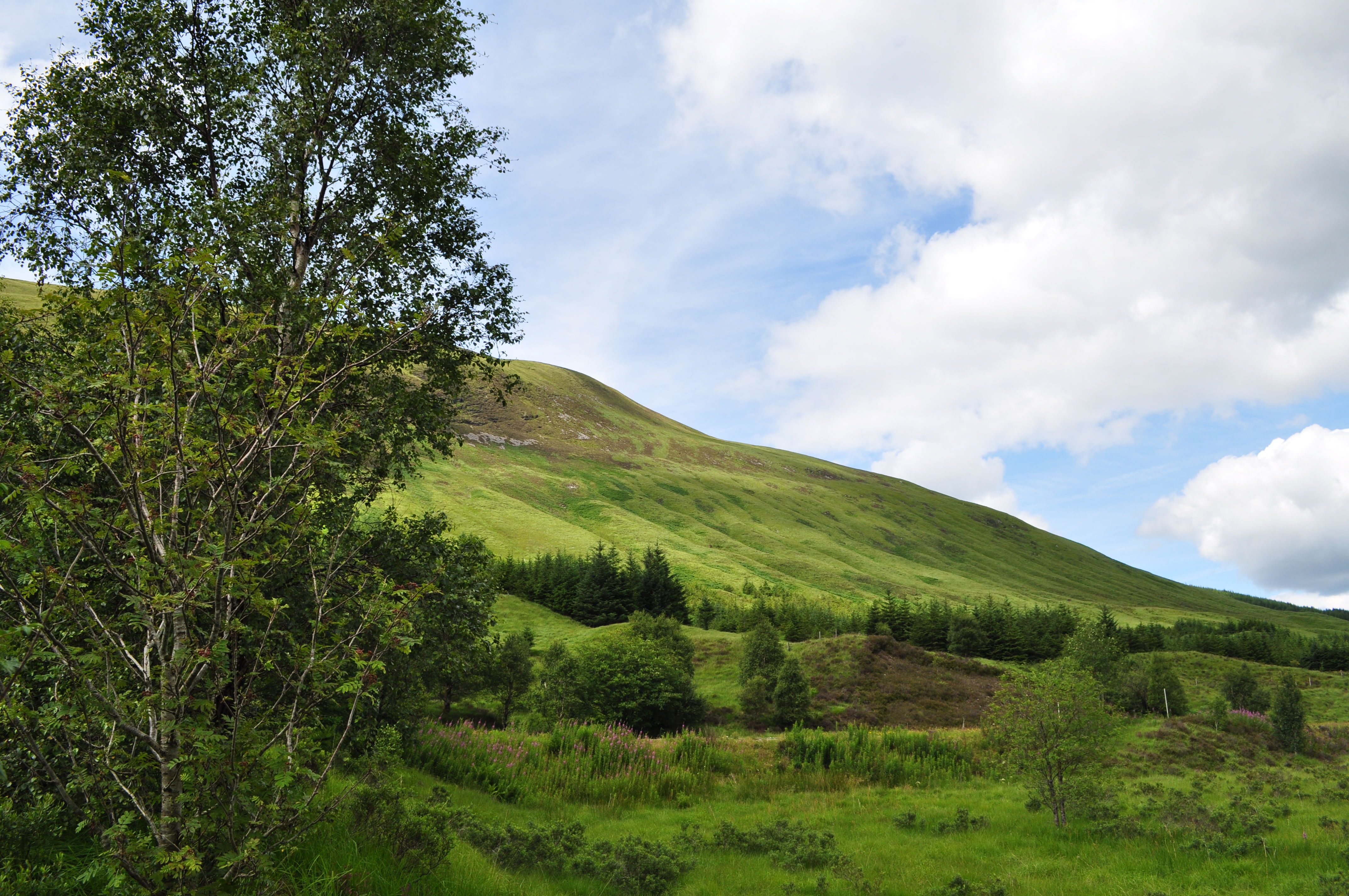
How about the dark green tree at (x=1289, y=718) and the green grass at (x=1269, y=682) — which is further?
the green grass at (x=1269, y=682)

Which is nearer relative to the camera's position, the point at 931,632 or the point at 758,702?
the point at 758,702

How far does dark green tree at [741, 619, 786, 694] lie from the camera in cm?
3588

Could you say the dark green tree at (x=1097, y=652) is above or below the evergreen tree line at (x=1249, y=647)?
below

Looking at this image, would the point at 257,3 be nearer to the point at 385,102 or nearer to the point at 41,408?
the point at 385,102

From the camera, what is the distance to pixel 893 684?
39.1 m

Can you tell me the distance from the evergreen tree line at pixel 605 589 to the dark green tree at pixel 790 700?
26.3 m

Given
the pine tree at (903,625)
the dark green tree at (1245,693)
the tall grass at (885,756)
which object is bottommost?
the tall grass at (885,756)

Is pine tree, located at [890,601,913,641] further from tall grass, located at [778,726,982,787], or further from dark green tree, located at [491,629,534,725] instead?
dark green tree, located at [491,629,534,725]

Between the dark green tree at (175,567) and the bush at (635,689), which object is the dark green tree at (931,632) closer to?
the bush at (635,689)

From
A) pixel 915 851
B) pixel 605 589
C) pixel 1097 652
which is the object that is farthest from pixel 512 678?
pixel 1097 652

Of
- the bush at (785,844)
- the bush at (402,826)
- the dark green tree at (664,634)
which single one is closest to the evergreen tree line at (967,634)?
the dark green tree at (664,634)

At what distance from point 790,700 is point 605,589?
1304 inches

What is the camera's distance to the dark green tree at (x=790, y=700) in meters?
33.0

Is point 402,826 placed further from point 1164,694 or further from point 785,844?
point 1164,694
